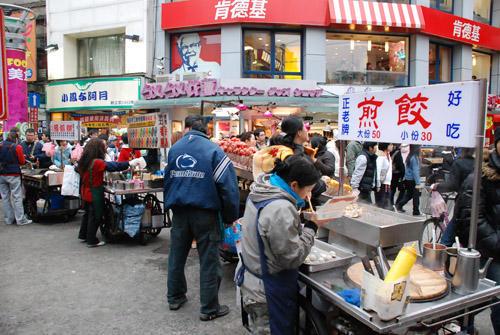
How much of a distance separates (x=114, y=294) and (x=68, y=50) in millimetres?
18493

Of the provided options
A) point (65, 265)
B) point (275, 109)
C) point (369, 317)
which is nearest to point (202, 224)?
point (369, 317)

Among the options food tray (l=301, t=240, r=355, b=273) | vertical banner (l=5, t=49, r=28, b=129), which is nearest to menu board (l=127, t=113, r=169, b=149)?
vertical banner (l=5, t=49, r=28, b=129)

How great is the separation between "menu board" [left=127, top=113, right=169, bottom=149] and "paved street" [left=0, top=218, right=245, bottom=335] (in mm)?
1920

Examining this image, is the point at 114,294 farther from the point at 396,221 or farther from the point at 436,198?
the point at 436,198

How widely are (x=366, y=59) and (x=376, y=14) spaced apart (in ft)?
7.04

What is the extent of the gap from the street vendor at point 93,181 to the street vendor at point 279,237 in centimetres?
469

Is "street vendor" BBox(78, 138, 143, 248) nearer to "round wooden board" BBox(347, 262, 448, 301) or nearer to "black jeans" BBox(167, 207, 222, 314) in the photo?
"black jeans" BBox(167, 207, 222, 314)

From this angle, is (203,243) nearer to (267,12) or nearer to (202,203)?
(202,203)

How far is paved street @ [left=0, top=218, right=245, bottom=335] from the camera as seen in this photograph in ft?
13.6

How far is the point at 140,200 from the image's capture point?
7.18 m

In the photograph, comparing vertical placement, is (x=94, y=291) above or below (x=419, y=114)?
below

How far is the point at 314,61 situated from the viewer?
54.2ft

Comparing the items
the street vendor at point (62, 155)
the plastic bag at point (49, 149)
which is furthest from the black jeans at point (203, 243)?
the plastic bag at point (49, 149)

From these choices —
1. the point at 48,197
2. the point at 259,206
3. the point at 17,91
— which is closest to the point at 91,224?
the point at 48,197
